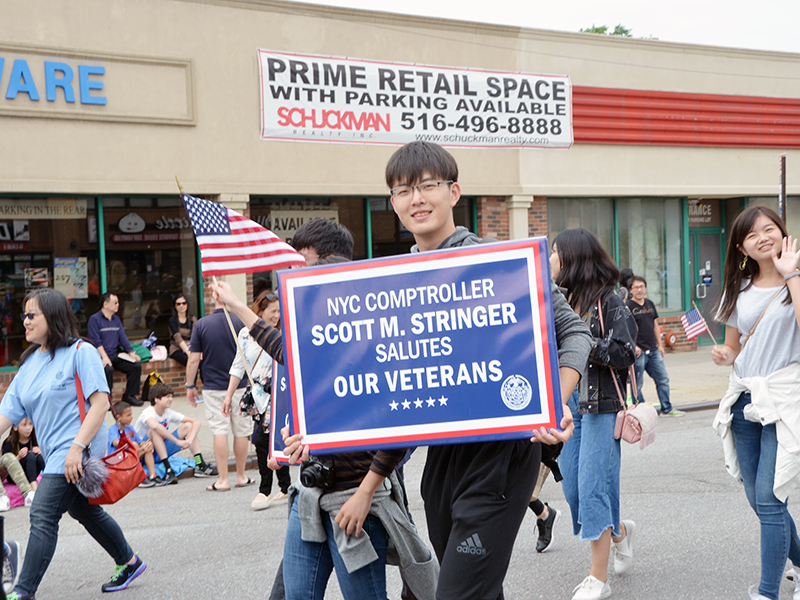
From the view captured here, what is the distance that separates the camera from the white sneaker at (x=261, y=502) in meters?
7.11

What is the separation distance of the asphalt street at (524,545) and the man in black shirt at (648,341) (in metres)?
2.86

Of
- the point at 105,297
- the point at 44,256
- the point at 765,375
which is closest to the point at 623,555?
the point at 765,375

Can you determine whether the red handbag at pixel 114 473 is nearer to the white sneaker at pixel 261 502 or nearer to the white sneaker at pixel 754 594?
the white sneaker at pixel 261 502

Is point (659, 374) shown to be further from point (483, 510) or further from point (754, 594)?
point (483, 510)

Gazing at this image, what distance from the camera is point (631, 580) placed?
484 cm

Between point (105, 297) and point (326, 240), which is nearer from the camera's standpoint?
point (326, 240)

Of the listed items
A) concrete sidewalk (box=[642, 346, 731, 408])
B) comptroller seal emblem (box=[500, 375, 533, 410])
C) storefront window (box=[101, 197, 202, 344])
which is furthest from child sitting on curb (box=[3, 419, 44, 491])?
concrete sidewalk (box=[642, 346, 731, 408])

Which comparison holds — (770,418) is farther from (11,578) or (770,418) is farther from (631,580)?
(11,578)

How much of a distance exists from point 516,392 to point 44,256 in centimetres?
1138

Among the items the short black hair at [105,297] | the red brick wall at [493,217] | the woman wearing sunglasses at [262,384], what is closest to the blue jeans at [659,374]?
the red brick wall at [493,217]

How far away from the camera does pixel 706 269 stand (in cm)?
1855

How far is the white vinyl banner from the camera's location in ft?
44.3

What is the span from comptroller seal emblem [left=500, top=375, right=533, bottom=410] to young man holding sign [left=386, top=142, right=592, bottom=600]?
11 centimetres

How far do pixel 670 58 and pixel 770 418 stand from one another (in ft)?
49.7
